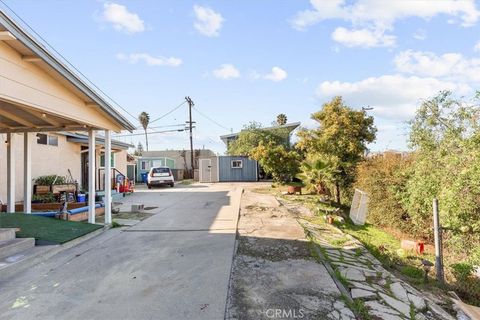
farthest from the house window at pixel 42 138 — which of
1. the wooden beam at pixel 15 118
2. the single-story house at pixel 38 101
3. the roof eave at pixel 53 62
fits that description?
the roof eave at pixel 53 62

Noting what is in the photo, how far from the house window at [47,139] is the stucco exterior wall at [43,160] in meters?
0.13

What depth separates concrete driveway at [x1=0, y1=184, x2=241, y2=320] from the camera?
11.1 ft

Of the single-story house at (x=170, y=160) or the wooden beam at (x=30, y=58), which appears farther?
the single-story house at (x=170, y=160)

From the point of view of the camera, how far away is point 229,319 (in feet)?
10.4

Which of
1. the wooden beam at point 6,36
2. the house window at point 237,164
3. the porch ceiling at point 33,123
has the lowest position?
the house window at point 237,164

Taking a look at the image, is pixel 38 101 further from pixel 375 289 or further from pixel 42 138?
pixel 42 138

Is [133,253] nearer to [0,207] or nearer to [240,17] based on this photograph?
[0,207]

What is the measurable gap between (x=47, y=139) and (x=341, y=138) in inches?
517

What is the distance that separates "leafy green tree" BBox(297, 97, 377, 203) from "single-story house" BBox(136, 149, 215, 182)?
18.8 m

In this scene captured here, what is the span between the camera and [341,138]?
15.0m

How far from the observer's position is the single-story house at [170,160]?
33.2 meters

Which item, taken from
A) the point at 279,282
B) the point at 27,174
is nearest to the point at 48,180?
the point at 27,174

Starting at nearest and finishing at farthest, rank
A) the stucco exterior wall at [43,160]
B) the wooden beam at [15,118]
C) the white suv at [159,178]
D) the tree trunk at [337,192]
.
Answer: the wooden beam at [15,118], the stucco exterior wall at [43,160], the tree trunk at [337,192], the white suv at [159,178]

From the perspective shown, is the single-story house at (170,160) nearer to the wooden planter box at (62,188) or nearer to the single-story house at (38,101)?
the wooden planter box at (62,188)
